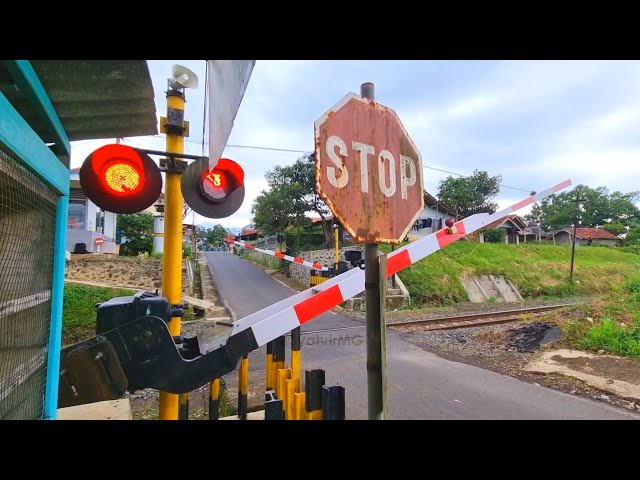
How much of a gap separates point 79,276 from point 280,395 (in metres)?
11.1

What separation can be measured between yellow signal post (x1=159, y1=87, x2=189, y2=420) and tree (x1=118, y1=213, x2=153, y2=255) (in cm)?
1596

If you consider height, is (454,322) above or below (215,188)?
below

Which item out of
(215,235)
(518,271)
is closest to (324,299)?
(518,271)

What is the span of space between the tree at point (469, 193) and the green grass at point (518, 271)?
7836 millimetres

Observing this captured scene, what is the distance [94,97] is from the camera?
1986 millimetres

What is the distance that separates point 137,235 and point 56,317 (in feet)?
55.4

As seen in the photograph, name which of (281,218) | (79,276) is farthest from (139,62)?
(281,218)

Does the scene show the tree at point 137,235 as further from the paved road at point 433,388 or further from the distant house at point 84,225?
the paved road at point 433,388

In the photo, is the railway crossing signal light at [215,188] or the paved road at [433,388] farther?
the paved road at [433,388]

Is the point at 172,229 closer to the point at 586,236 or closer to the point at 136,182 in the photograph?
the point at 136,182

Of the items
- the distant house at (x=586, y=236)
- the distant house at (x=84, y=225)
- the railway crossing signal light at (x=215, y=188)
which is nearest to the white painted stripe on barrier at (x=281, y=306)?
the railway crossing signal light at (x=215, y=188)

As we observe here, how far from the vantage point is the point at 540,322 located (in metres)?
8.55

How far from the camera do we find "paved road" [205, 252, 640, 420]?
396 centimetres

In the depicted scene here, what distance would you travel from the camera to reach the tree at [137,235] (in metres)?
16.7
